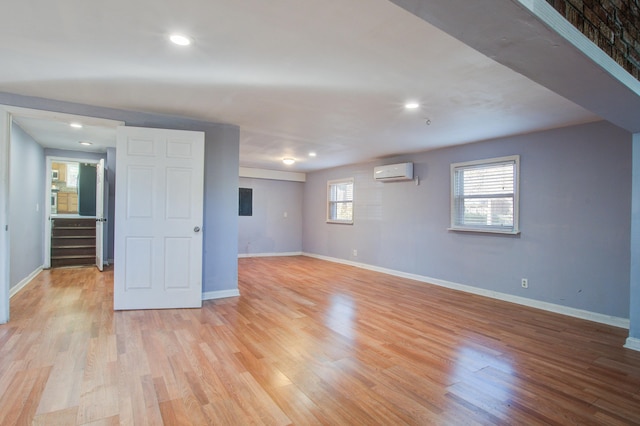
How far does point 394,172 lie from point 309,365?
166 inches

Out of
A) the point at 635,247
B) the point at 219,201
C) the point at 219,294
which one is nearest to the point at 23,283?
the point at 219,294

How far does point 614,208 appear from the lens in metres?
3.63

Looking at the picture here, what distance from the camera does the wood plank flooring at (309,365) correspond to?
1.90m

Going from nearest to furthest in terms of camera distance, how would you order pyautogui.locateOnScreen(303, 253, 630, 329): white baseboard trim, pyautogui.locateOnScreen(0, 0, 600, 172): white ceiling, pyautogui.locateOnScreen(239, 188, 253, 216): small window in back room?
pyautogui.locateOnScreen(0, 0, 600, 172): white ceiling, pyautogui.locateOnScreen(303, 253, 630, 329): white baseboard trim, pyautogui.locateOnScreen(239, 188, 253, 216): small window in back room

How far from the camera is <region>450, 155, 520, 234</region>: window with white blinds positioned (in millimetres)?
4527

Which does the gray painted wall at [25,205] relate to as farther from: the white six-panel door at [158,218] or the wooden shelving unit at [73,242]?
the white six-panel door at [158,218]

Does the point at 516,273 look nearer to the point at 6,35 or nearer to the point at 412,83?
the point at 412,83

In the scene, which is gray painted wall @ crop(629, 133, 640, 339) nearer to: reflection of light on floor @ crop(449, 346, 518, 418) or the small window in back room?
reflection of light on floor @ crop(449, 346, 518, 418)

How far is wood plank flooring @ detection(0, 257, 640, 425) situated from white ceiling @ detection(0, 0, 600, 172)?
225 cm

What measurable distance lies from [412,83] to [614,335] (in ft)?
10.4

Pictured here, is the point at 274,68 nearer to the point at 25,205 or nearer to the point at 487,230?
the point at 487,230

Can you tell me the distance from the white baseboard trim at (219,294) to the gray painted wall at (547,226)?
10.3ft

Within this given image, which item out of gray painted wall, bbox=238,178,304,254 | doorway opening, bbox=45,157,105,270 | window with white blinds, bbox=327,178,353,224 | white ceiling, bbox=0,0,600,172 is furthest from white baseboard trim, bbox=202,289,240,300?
gray painted wall, bbox=238,178,304,254

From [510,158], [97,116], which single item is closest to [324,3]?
[97,116]
